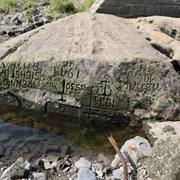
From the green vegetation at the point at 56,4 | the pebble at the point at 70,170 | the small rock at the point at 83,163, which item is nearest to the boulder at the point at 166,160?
the pebble at the point at 70,170

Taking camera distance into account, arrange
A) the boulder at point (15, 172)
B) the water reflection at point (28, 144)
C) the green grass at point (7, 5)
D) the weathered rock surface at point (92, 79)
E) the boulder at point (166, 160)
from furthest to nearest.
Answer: the green grass at point (7, 5) → the weathered rock surface at point (92, 79) → the water reflection at point (28, 144) → the boulder at point (15, 172) → the boulder at point (166, 160)

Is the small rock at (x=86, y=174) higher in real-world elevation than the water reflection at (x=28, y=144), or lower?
higher

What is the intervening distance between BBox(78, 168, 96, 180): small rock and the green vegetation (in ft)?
25.7

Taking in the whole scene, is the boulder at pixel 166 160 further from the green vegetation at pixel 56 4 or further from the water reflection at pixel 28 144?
the green vegetation at pixel 56 4

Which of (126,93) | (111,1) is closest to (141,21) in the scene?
(111,1)

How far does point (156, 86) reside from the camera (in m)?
5.08

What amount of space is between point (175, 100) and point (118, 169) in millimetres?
1725

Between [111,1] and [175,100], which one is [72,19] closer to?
[111,1]

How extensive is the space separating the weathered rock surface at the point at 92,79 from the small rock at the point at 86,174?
1.51m

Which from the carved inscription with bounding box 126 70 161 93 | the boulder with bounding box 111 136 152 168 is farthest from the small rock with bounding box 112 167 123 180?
the carved inscription with bounding box 126 70 161 93

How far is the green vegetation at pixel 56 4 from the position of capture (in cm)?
1085

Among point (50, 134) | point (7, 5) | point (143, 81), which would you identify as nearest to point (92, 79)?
point (143, 81)

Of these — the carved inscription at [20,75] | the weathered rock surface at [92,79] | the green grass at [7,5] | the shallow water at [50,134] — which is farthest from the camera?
the green grass at [7,5]

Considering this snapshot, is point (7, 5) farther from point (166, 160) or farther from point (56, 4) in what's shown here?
point (166, 160)
